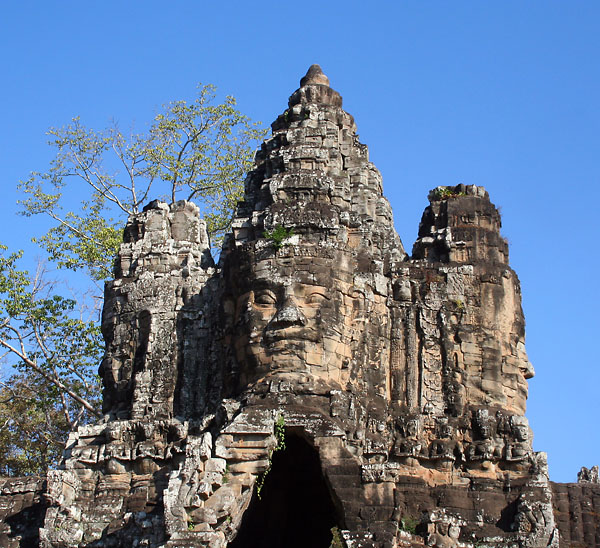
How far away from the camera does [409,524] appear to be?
21.5m

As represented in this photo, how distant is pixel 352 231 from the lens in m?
24.2

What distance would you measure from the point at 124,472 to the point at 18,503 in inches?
96.0

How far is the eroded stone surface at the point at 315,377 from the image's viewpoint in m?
21.2

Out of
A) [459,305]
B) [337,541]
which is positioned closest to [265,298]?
[459,305]

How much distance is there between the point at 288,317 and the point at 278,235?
1.77 m

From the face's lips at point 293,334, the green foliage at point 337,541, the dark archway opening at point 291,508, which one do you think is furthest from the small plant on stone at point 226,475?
the dark archway opening at point 291,508

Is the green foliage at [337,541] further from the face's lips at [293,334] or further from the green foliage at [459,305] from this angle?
the green foliage at [459,305]

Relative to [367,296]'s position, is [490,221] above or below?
above

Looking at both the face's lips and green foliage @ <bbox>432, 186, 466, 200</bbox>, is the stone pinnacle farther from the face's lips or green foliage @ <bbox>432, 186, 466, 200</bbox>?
the face's lips

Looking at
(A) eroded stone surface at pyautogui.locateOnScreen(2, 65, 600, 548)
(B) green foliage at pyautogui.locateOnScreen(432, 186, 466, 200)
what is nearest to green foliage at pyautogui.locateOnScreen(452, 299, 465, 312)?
(A) eroded stone surface at pyautogui.locateOnScreen(2, 65, 600, 548)

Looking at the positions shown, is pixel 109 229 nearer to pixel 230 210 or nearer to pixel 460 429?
pixel 230 210

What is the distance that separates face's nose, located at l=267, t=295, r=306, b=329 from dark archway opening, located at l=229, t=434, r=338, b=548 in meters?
2.79

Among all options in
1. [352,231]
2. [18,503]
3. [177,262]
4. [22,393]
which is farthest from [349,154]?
[22,393]

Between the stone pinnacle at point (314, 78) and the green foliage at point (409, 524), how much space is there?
9.59 meters
